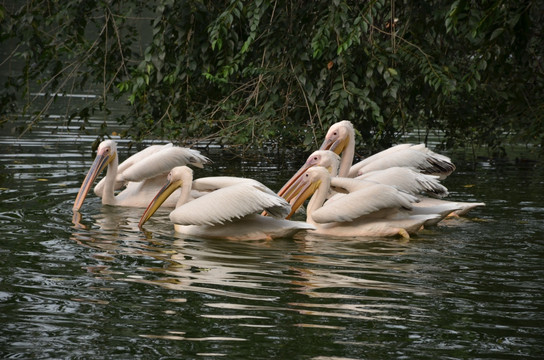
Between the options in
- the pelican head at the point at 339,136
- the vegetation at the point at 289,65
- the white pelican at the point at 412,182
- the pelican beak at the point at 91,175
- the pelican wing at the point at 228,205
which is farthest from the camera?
the vegetation at the point at 289,65

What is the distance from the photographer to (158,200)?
24.4ft

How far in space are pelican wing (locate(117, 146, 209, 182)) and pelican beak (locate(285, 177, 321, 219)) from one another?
4.21ft

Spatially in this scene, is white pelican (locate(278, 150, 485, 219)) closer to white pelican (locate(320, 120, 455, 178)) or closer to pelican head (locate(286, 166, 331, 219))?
pelican head (locate(286, 166, 331, 219))

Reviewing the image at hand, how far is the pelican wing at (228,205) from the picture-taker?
654 cm

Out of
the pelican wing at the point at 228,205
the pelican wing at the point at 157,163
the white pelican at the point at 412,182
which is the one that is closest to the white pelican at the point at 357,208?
the white pelican at the point at 412,182

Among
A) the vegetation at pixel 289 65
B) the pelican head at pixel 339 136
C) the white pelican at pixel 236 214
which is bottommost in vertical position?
the white pelican at pixel 236 214

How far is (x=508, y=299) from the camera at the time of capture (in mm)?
5039

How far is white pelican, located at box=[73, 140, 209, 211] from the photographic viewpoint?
827 centimetres

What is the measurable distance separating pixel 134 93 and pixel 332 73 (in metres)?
2.04

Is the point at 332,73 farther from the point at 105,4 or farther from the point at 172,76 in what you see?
the point at 105,4

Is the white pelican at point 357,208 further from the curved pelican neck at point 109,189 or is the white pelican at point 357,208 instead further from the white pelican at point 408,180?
the curved pelican neck at point 109,189

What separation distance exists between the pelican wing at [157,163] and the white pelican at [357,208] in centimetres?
136

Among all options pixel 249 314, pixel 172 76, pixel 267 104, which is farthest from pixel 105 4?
pixel 249 314

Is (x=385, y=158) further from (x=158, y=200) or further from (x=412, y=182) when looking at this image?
(x=158, y=200)
